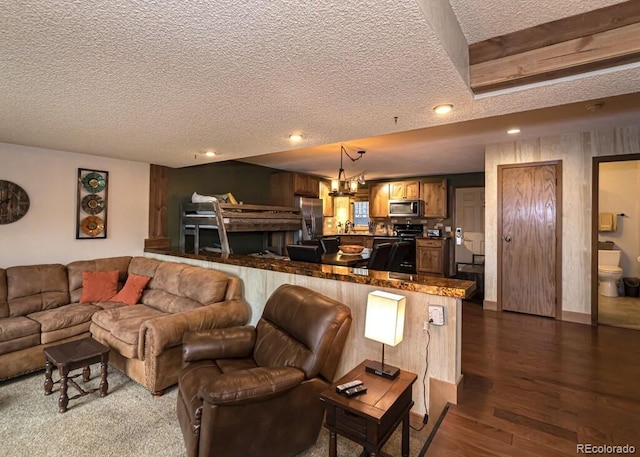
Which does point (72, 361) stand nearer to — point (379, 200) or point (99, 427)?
point (99, 427)

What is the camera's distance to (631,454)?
1.76 meters

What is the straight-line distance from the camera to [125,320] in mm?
2996

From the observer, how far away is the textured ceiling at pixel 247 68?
1.24 m

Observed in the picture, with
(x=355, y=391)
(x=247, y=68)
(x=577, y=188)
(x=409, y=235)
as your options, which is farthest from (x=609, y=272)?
(x=247, y=68)

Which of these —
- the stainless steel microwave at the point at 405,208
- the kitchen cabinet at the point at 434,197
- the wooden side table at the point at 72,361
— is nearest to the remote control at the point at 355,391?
the wooden side table at the point at 72,361

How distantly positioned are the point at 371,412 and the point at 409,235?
6.21 meters

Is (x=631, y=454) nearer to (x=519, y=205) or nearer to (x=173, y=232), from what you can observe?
(x=519, y=205)

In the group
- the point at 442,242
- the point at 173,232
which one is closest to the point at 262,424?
the point at 173,232

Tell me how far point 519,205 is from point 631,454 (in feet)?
10.6

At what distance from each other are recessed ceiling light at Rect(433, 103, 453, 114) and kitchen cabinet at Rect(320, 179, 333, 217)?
4864 mm

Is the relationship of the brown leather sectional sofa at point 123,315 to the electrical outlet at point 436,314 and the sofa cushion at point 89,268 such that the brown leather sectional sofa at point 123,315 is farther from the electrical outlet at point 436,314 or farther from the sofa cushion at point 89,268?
the electrical outlet at point 436,314

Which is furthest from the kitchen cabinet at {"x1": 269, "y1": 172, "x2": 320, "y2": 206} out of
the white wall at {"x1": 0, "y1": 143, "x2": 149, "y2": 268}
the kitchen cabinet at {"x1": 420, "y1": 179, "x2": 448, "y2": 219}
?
the kitchen cabinet at {"x1": 420, "y1": 179, "x2": 448, "y2": 219}

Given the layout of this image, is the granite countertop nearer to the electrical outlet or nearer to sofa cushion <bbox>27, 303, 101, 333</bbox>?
the electrical outlet

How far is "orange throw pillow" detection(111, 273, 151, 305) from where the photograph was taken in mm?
3600
